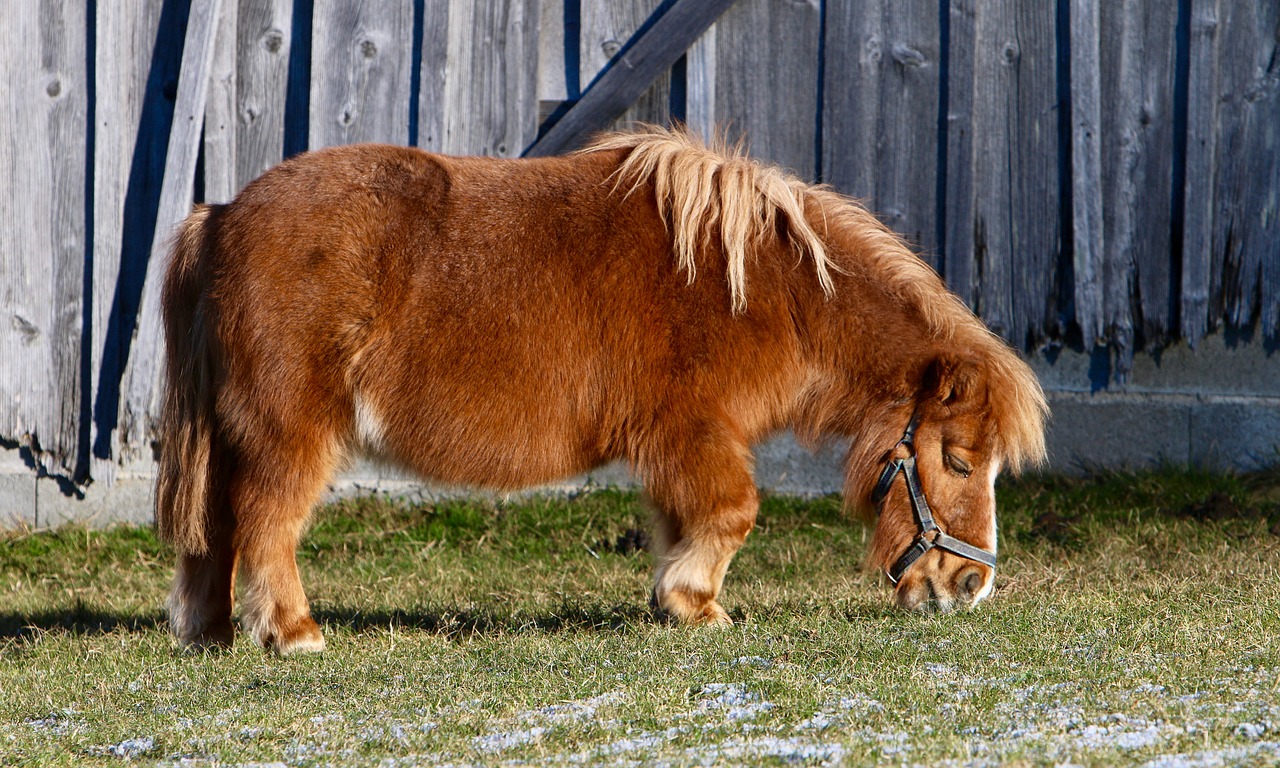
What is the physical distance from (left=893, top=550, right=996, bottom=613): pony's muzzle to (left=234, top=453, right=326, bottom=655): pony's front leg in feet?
6.77

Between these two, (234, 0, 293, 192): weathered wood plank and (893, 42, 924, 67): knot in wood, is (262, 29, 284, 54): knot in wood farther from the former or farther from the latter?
(893, 42, 924, 67): knot in wood

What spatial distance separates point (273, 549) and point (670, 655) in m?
1.42

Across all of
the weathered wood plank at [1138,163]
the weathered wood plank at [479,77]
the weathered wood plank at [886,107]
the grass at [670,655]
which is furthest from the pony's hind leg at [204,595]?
the weathered wood plank at [1138,163]

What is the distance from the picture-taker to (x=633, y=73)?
647cm

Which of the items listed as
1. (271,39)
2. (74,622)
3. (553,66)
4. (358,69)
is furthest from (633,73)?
(74,622)

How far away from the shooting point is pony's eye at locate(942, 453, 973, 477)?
4.18 m

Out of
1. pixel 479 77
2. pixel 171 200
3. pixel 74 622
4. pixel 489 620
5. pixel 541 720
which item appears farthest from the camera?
pixel 479 77

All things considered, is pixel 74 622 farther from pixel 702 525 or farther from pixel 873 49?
pixel 873 49

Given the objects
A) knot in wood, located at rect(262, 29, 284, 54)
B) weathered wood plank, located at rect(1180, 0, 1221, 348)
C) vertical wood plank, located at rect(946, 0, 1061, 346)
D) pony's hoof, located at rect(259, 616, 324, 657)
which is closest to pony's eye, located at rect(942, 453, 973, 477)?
pony's hoof, located at rect(259, 616, 324, 657)

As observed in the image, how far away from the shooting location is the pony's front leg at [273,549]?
13.1 ft

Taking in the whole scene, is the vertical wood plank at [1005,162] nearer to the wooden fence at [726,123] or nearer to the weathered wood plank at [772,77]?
the wooden fence at [726,123]

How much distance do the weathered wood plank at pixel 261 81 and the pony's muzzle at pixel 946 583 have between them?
4.07 meters

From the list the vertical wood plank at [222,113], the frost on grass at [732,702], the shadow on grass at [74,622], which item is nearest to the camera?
the frost on grass at [732,702]

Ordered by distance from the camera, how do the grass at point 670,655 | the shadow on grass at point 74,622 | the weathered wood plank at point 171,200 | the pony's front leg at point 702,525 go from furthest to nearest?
the weathered wood plank at point 171,200
the shadow on grass at point 74,622
the pony's front leg at point 702,525
the grass at point 670,655
